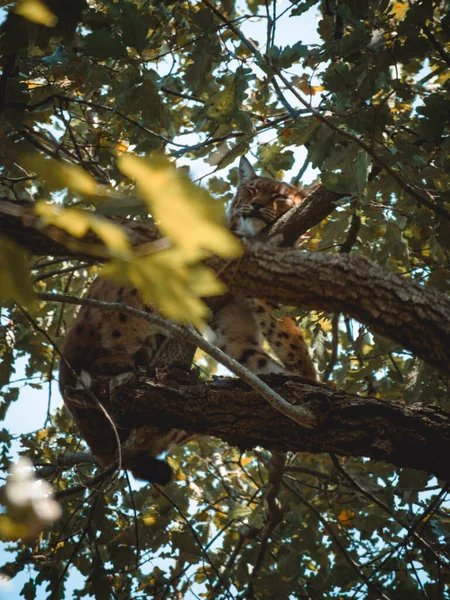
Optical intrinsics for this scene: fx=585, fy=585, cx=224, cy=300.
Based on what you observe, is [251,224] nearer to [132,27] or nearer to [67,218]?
[132,27]

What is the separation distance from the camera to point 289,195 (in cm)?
706

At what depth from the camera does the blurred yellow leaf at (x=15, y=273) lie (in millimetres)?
1104

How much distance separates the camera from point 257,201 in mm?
6816

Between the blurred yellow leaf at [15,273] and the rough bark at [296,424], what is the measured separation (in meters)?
2.36

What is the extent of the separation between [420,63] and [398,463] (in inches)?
183

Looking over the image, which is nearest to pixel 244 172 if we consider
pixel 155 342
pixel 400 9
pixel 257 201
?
pixel 257 201

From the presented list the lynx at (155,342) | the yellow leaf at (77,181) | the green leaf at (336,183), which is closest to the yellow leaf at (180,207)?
the yellow leaf at (77,181)

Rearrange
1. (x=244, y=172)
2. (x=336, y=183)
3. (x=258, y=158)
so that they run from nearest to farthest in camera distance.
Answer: (x=336, y=183), (x=258, y=158), (x=244, y=172)

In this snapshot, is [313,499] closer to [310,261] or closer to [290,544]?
[290,544]

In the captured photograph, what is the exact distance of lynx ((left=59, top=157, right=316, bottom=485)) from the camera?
4508 mm

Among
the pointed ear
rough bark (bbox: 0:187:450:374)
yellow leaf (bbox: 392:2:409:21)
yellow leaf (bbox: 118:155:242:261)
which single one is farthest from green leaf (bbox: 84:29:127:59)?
the pointed ear

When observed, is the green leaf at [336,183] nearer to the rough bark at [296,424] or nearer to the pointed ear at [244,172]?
the rough bark at [296,424]

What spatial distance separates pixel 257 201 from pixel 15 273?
5846 millimetres

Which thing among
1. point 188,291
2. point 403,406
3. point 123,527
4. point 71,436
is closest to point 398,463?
point 403,406
